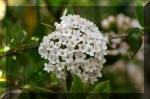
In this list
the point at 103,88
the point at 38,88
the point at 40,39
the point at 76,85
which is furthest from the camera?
the point at 40,39

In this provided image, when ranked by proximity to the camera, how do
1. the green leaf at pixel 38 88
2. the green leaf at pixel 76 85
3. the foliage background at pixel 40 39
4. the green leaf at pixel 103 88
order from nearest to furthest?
the green leaf at pixel 76 85
the green leaf at pixel 103 88
the green leaf at pixel 38 88
the foliage background at pixel 40 39

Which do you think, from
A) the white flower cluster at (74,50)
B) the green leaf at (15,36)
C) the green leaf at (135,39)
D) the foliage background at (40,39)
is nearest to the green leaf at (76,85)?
the white flower cluster at (74,50)

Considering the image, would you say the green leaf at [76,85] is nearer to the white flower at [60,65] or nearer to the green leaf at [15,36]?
the white flower at [60,65]

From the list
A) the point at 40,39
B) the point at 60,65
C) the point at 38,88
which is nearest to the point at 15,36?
the point at 40,39

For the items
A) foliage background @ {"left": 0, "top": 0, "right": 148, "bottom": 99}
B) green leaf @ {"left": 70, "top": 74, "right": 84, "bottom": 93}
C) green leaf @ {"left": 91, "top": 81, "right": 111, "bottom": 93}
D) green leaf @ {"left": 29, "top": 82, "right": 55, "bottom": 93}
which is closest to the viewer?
green leaf @ {"left": 70, "top": 74, "right": 84, "bottom": 93}

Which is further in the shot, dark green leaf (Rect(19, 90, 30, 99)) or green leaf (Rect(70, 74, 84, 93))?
dark green leaf (Rect(19, 90, 30, 99))

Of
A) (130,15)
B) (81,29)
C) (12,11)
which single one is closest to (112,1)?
(130,15)

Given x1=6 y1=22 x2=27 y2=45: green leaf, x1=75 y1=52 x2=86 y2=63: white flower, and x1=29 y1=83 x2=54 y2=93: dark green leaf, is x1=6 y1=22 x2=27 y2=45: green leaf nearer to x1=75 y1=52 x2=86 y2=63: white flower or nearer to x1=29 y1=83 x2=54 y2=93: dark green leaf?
x1=29 y1=83 x2=54 y2=93: dark green leaf

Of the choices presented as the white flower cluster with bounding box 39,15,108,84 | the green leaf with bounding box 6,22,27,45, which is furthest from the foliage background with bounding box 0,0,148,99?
the white flower cluster with bounding box 39,15,108,84

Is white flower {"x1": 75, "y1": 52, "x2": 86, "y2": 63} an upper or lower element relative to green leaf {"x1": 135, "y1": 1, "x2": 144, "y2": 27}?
lower

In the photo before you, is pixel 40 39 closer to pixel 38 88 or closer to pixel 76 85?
pixel 38 88
